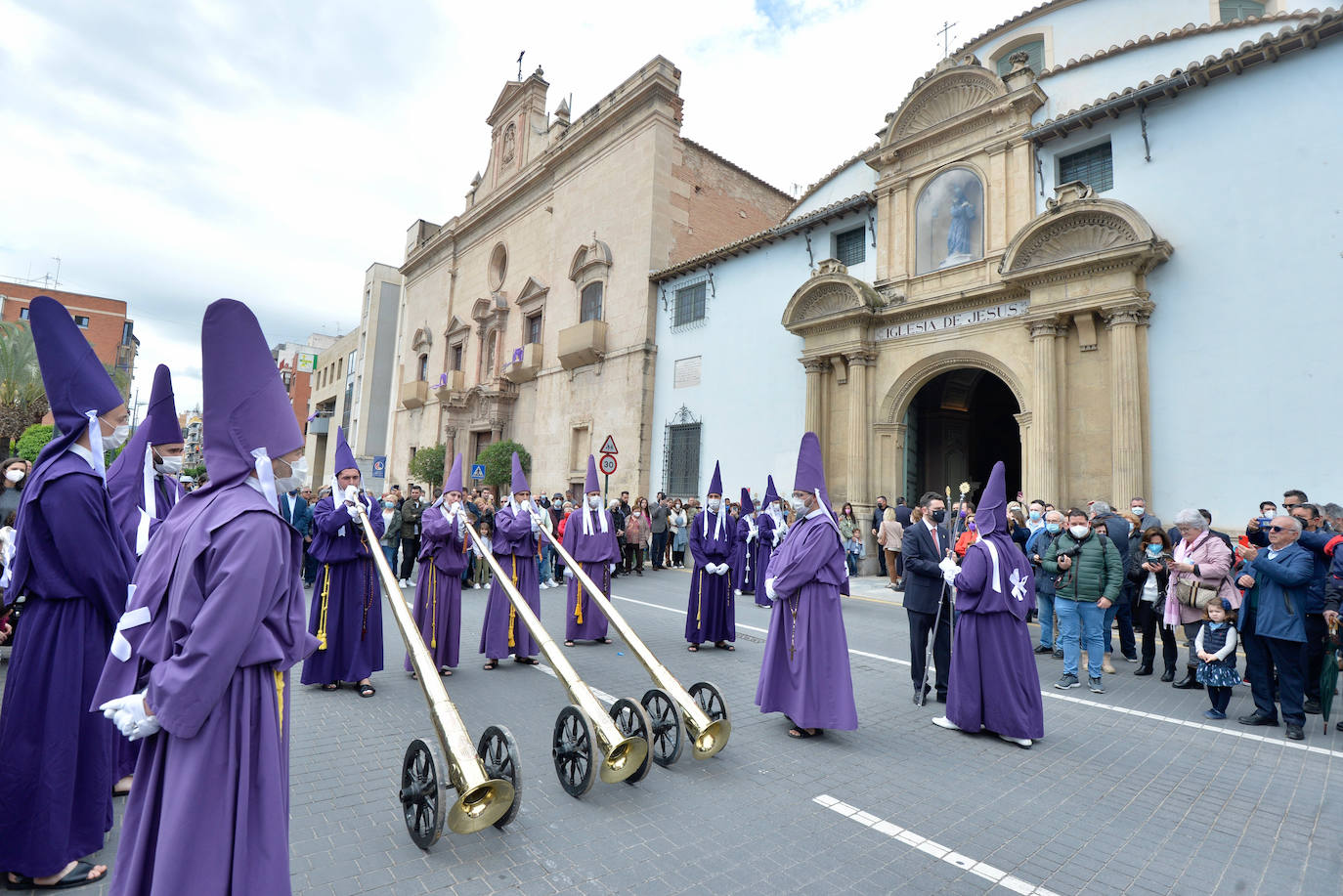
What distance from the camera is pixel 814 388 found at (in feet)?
56.2

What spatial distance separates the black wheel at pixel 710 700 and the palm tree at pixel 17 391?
3535cm

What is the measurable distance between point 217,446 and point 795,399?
1615 centimetres

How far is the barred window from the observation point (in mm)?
20938

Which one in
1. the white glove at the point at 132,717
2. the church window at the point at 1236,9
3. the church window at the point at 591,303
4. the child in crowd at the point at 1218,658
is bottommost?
the child in crowd at the point at 1218,658

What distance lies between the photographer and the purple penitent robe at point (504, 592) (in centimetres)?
763

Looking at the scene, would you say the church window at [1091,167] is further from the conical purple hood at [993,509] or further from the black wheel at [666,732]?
the black wheel at [666,732]

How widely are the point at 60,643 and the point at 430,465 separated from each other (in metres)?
28.2

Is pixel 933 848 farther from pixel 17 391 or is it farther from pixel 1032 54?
pixel 17 391

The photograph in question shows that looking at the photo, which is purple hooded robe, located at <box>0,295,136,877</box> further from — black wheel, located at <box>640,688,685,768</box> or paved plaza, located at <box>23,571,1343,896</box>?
black wheel, located at <box>640,688,685,768</box>

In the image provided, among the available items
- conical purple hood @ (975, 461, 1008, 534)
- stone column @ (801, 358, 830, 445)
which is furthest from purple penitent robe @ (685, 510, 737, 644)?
stone column @ (801, 358, 830, 445)

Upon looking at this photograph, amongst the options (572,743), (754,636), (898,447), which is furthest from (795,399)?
(572,743)

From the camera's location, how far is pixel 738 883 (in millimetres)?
3383

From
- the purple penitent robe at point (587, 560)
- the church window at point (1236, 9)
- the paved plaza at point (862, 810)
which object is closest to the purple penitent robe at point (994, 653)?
the paved plaza at point (862, 810)

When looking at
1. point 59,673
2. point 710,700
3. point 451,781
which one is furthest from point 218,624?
point 710,700
